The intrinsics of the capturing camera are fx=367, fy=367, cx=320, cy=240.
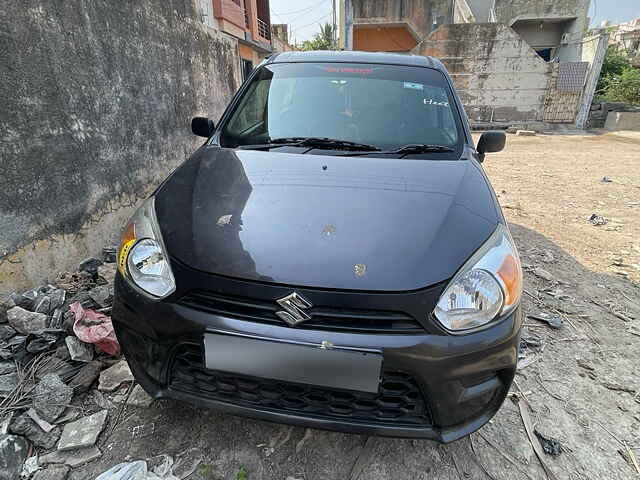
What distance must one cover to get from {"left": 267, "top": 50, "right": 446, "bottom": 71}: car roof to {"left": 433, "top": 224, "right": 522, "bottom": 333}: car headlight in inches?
69.8

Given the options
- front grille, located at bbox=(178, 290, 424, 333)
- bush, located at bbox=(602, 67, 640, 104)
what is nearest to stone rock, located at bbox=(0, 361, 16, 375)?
front grille, located at bbox=(178, 290, 424, 333)

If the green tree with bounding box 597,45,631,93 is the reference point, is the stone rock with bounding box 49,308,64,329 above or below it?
below

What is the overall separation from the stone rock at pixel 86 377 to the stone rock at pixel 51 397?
0.07 meters

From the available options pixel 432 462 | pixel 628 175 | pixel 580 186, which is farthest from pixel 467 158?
pixel 628 175

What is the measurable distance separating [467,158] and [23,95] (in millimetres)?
2786

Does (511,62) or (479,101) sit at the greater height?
(511,62)

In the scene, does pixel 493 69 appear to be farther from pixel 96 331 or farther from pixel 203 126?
pixel 96 331

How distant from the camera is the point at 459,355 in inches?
46.1

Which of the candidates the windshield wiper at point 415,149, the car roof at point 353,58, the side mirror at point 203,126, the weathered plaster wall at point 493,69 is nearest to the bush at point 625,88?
the weathered plaster wall at point 493,69

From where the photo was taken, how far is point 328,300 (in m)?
1.17

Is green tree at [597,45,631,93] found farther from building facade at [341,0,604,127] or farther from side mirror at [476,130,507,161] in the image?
side mirror at [476,130,507,161]

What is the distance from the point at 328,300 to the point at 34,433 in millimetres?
1431

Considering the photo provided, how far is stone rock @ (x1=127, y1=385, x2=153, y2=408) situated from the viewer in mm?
1729

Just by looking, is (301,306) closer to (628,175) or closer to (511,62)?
(628,175)
